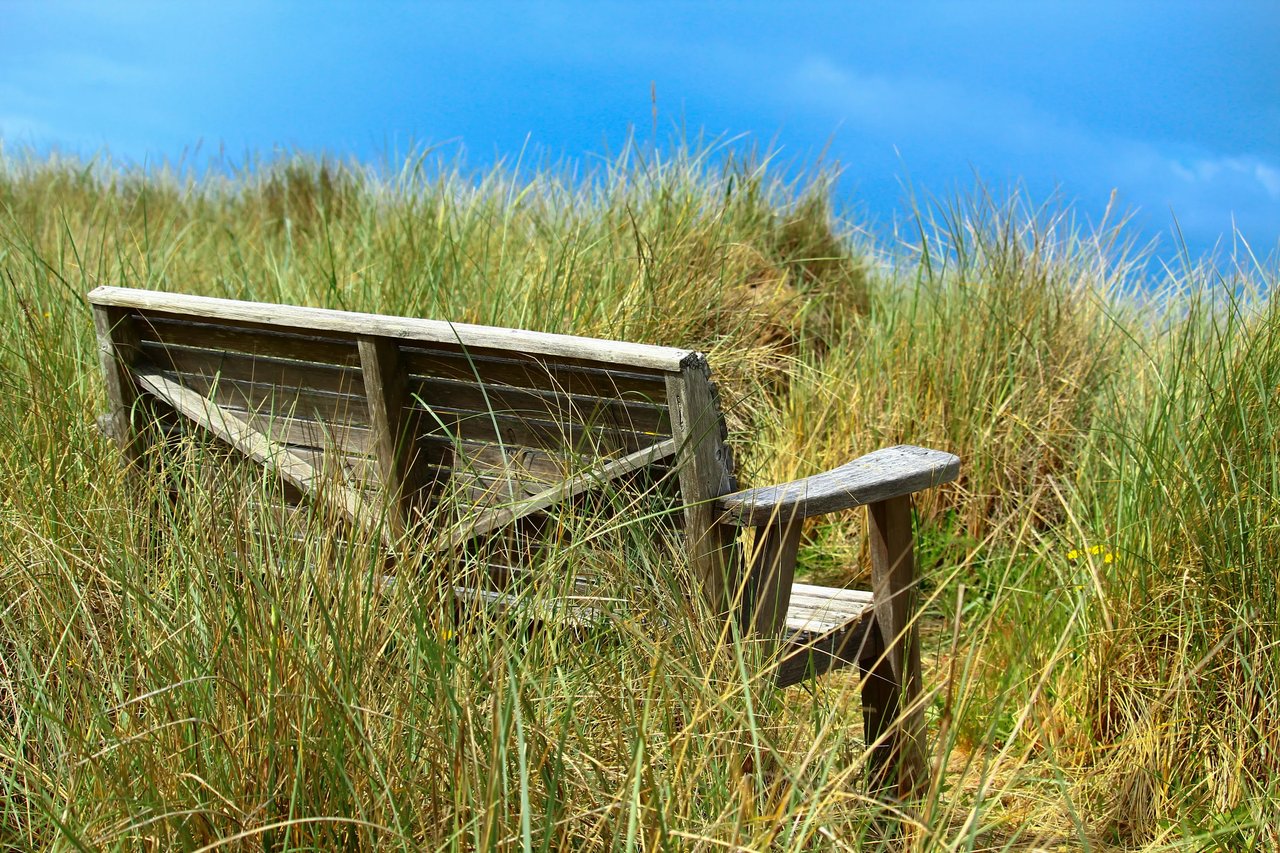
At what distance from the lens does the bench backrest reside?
7.34 ft

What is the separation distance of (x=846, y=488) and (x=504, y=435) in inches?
27.7

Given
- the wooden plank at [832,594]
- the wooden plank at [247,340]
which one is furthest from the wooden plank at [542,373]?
the wooden plank at [832,594]

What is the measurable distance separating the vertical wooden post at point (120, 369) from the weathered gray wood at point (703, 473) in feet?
4.49

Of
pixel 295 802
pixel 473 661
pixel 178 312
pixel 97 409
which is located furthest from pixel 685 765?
pixel 97 409

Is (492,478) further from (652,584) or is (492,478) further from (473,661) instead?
(473,661)

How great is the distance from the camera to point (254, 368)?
277 cm

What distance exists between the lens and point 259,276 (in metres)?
5.69

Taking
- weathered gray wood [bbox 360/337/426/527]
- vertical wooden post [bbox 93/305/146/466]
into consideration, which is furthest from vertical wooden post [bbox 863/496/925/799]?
vertical wooden post [bbox 93/305/146/466]

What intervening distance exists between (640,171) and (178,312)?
3.66m

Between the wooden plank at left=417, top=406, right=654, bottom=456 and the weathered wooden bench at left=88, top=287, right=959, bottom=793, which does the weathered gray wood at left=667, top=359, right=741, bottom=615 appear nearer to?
the weathered wooden bench at left=88, top=287, right=959, bottom=793

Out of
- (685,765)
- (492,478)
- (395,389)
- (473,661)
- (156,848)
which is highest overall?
(395,389)

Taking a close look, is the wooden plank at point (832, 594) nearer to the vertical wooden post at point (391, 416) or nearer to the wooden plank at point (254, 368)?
the vertical wooden post at point (391, 416)

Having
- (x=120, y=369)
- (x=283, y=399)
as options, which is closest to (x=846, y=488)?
(x=283, y=399)

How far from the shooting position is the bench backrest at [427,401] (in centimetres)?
224
